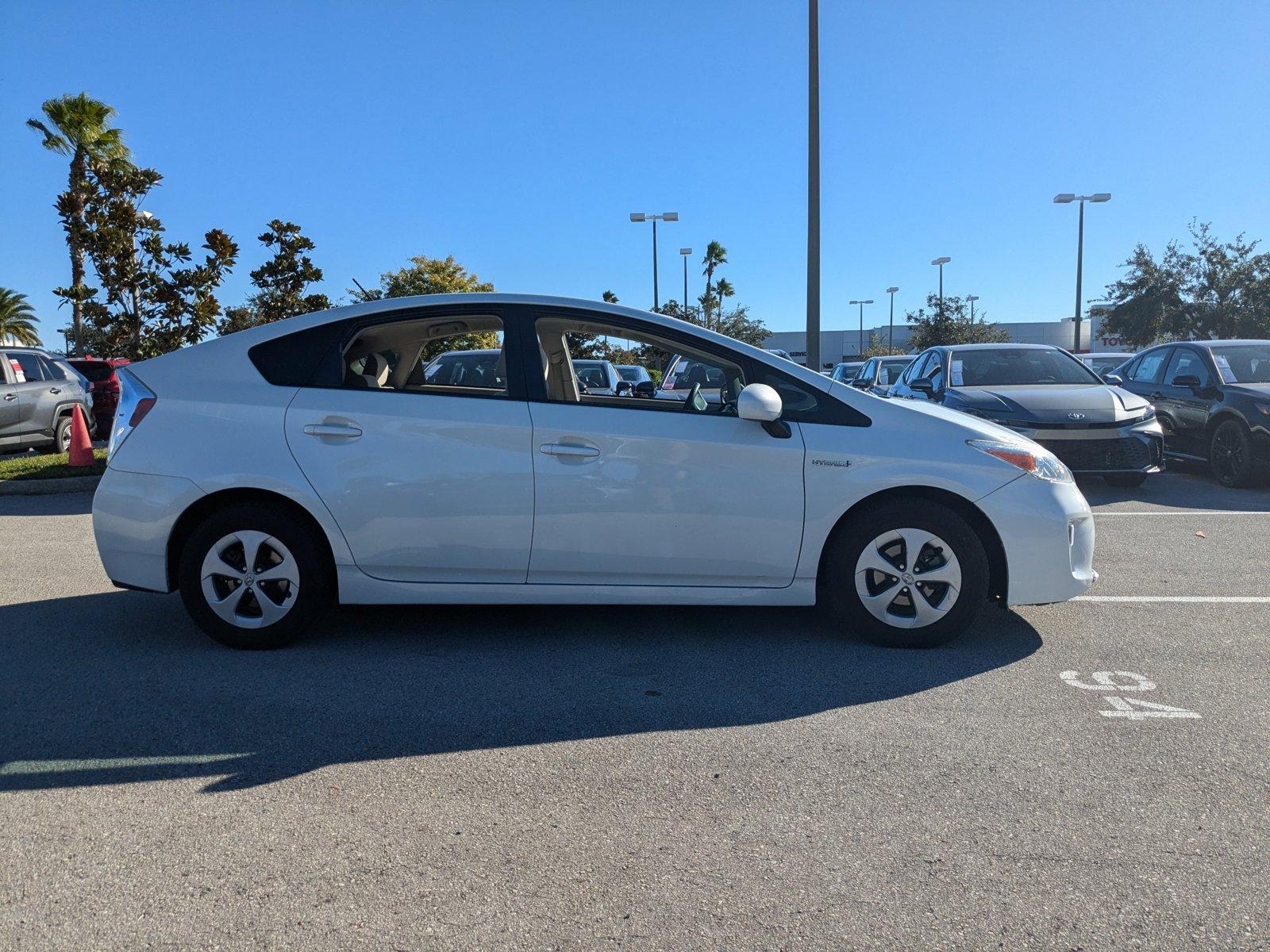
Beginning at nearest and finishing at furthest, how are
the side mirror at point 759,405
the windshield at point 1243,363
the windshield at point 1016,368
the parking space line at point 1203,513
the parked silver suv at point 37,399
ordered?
the side mirror at point 759,405 < the parking space line at point 1203,513 < the windshield at point 1016,368 < the windshield at point 1243,363 < the parked silver suv at point 37,399

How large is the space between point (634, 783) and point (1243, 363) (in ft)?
34.2

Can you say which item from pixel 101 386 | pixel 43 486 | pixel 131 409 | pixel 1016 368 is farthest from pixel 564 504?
pixel 101 386

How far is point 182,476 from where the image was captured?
4.41m

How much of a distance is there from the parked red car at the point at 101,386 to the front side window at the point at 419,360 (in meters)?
12.6

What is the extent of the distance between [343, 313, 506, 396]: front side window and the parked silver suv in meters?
9.53

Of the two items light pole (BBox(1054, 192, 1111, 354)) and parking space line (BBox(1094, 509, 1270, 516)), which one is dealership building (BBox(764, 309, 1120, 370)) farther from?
parking space line (BBox(1094, 509, 1270, 516))

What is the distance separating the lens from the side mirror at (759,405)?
14.1 ft

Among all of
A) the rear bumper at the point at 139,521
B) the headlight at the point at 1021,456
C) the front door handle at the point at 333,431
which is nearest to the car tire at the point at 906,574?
the headlight at the point at 1021,456

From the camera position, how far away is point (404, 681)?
413cm

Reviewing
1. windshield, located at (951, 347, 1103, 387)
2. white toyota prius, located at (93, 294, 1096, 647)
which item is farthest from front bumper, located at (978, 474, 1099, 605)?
windshield, located at (951, 347, 1103, 387)

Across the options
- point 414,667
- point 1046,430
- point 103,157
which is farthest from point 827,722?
point 103,157

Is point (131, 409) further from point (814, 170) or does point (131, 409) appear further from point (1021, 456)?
point (814, 170)

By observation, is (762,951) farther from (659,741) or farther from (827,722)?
(827,722)

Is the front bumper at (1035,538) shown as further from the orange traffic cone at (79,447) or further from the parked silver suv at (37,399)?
the parked silver suv at (37,399)
